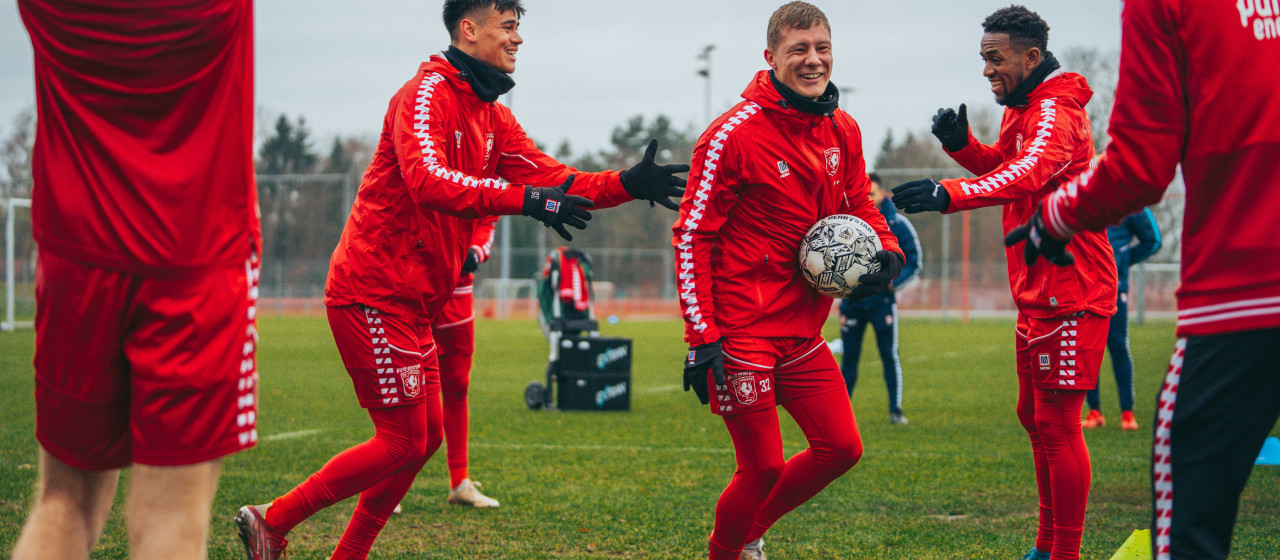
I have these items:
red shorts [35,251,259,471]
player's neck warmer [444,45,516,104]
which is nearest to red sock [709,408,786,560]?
player's neck warmer [444,45,516,104]

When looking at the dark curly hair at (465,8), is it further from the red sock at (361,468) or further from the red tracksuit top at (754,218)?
the red sock at (361,468)

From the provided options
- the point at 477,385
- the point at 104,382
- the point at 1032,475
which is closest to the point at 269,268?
the point at 477,385

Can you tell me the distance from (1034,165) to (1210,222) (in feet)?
5.85

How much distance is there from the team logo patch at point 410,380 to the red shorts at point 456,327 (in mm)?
1562

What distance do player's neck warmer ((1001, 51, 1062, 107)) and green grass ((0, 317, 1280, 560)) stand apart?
208 cm

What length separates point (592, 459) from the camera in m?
7.76

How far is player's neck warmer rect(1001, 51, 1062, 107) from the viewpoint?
4.38 meters

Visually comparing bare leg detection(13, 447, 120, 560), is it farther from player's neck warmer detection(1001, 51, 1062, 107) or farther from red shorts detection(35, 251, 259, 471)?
player's neck warmer detection(1001, 51, 1062, 107)

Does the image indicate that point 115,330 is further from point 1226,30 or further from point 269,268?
point 269,268

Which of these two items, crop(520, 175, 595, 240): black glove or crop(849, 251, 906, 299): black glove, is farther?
crop(849, 251, 906, 299): black glove

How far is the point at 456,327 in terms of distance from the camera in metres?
5.87

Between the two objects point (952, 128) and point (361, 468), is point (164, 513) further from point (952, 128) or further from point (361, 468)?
point (952, 128)

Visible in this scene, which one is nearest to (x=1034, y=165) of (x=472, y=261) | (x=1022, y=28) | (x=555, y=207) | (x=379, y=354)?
(x=1022, y=28)

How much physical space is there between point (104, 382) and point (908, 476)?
18.7 ft
